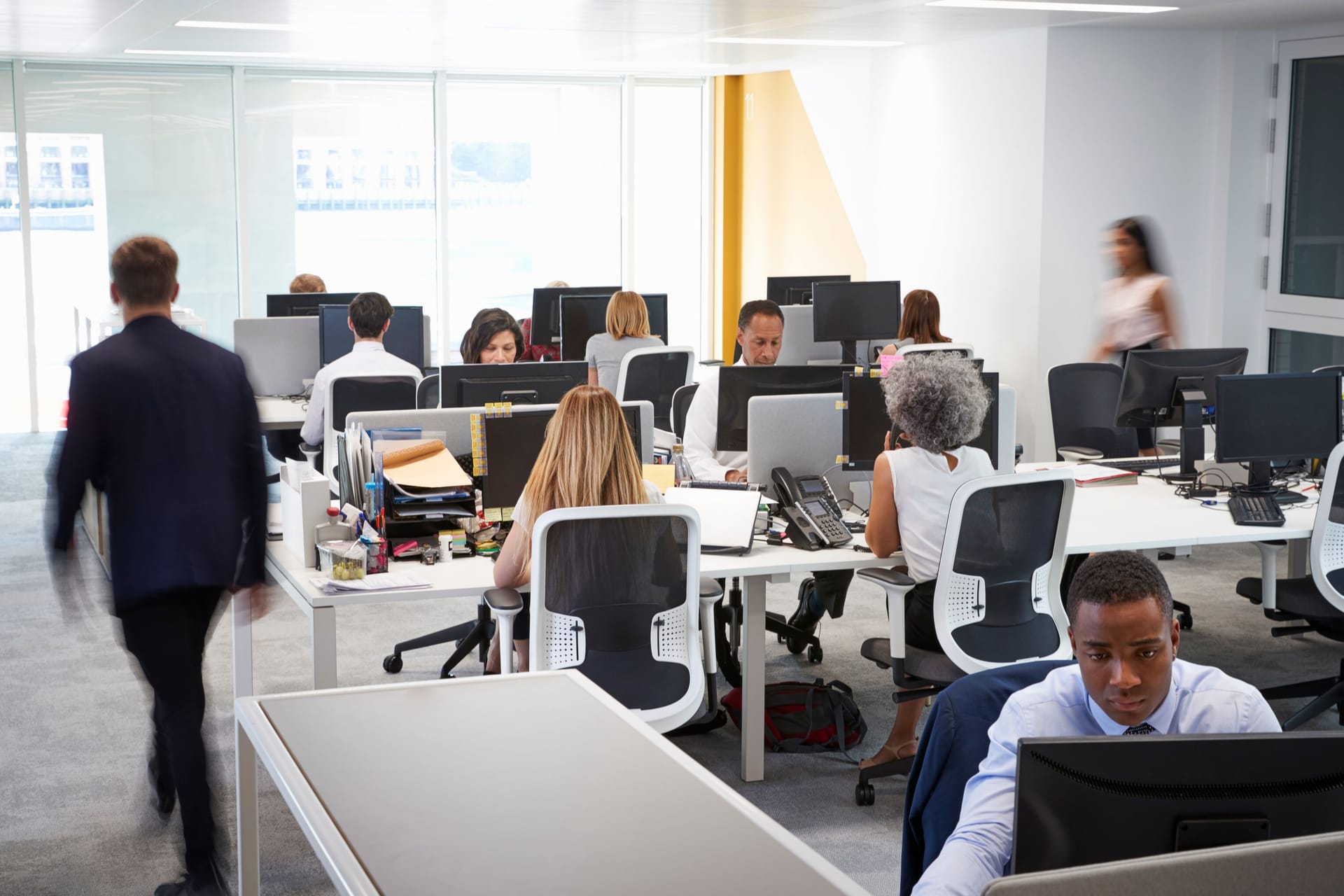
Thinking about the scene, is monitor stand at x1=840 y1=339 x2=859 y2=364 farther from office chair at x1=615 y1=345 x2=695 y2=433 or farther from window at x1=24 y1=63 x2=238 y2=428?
window at x1=24 y1=63 x2=238 y2=428

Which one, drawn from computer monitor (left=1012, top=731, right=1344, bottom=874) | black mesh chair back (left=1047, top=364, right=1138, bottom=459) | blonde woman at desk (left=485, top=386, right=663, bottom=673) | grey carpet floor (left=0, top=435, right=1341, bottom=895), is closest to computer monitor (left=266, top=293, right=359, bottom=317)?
grey carpet floor (left=0, top=435, right=1341, bottom=895)

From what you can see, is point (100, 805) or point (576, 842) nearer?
point (576, 842)

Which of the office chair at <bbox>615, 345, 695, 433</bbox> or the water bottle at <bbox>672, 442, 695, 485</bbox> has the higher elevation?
the office chair at <bbox>615, 345, 695, 433</bbox>

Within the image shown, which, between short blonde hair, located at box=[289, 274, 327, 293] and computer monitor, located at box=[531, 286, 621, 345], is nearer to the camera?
short blonde hair, located at box=[289, 274, 327, 293]

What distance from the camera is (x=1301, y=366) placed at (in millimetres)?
8148

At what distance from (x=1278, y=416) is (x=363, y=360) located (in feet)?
11.9

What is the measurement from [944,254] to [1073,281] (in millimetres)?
1126

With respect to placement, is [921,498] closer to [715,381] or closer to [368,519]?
[715,381]

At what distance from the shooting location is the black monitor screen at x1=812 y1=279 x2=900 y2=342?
8.30m

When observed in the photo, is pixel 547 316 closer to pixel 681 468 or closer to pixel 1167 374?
pixel 681 468

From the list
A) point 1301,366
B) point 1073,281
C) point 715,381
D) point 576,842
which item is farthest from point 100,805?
point 1301,366

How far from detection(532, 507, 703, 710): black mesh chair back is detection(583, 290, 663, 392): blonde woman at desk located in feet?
11.7

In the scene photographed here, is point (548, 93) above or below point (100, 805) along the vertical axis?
above

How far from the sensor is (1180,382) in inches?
211
